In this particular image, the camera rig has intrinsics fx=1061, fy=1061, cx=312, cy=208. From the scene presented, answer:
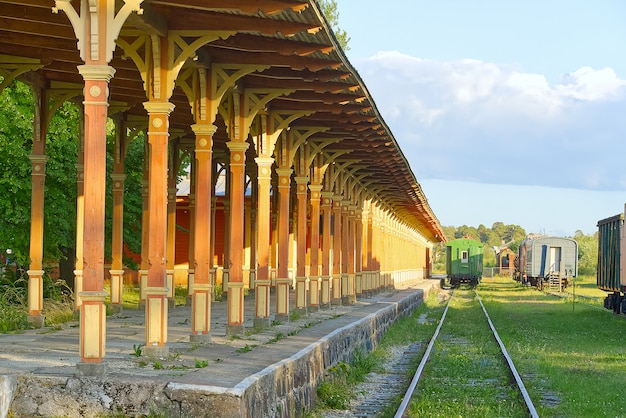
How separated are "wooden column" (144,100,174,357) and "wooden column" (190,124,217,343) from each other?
6.52ft

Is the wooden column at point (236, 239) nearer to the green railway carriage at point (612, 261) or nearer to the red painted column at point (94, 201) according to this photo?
the red painted column at point (94, 201)

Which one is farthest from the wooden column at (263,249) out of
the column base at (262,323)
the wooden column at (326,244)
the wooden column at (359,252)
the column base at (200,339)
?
the wooden column at (359,252)

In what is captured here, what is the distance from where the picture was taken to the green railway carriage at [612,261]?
30.5 m

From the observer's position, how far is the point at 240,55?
15.5 m

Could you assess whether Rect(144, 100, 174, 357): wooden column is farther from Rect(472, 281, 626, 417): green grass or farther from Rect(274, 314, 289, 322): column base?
Rect(274, 314, 289, 322): column base

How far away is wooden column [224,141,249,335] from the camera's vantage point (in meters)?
17.0

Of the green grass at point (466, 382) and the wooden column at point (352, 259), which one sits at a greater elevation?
the wooden column at point (352, 259)

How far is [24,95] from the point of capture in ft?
81.1

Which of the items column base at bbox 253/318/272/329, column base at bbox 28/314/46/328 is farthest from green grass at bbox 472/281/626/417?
column base at bbox 28/314/46/328

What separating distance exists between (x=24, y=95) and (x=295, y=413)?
15.6m

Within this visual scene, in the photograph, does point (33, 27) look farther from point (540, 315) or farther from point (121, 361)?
point (540, 315)

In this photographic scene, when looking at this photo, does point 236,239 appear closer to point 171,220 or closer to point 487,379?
point 487,379

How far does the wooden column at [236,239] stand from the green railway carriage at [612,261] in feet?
48.0

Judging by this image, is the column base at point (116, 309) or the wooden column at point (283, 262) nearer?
the wooden column at point (283, 262)
